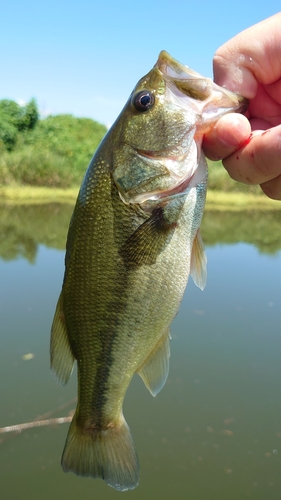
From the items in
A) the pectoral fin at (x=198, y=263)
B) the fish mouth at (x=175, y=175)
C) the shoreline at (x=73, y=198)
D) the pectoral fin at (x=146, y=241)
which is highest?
the fish mouth at (x=175, y=175)

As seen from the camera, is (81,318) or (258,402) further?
(258,402)

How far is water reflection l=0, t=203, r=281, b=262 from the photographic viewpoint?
10906 mm

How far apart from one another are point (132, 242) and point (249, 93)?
102 cm

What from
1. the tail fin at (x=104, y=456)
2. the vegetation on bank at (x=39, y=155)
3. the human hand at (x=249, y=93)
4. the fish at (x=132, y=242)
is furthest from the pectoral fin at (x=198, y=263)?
the vegetation on bank at (x=39, y=155)

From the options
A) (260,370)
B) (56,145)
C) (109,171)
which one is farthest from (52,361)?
(56,145)

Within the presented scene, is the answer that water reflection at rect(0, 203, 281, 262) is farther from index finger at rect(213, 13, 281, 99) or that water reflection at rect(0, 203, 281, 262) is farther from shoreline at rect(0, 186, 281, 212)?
index finger at rect(213, 13, 281, 99)

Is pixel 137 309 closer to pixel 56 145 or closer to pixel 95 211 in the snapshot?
pixel 95 211

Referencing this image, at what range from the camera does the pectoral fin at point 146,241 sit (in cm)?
181

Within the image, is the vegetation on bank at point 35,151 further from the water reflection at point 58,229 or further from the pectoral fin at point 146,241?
the pectoral fin at point 146,241

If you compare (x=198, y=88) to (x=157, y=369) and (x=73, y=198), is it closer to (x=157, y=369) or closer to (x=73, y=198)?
(x=157, y=369)

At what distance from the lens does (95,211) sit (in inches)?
72.2

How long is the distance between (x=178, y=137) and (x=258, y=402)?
12.7 ft

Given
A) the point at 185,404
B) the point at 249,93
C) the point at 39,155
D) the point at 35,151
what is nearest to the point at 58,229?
the point at 39,155

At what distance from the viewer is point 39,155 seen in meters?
20.3
